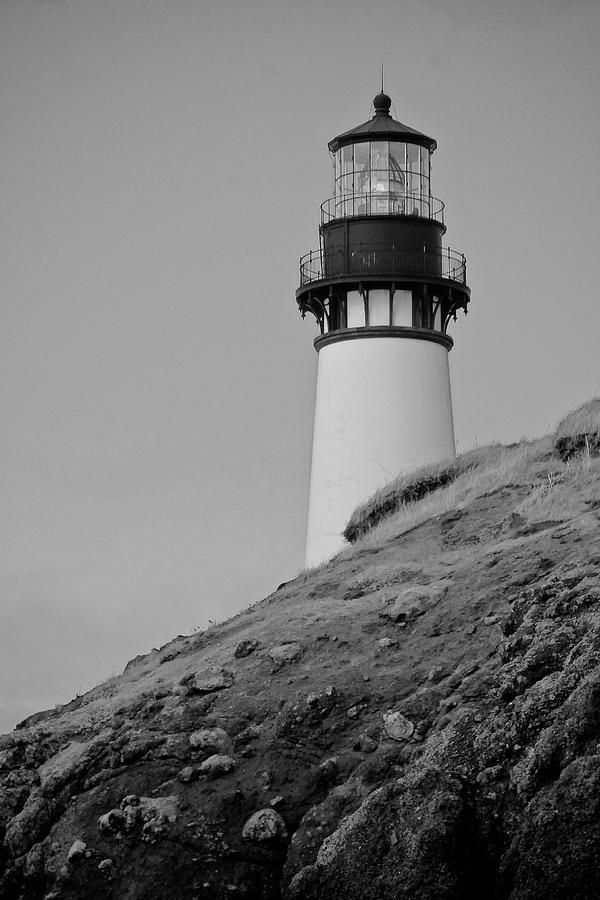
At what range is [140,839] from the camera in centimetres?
1424

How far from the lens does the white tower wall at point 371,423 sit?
3456cm

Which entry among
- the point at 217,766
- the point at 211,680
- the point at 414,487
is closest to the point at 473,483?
the point at 414,487

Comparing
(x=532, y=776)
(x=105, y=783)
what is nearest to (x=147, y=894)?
(x=105, y=783)

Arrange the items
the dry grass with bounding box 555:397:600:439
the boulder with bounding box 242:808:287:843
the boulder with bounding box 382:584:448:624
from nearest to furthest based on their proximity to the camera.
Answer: the boulder with bounding box 242:808:287:843 < the boulder with bounding box 382:584:448:624 < the dry grass with bounding box 555:397:600:439

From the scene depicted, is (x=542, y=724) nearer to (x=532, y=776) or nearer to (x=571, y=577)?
(x=532, y=776)

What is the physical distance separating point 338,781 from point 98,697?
6143 mm

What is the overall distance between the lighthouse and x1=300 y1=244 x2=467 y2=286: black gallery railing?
24 mm

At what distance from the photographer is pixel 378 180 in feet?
120

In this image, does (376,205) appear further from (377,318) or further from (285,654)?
(285,654)

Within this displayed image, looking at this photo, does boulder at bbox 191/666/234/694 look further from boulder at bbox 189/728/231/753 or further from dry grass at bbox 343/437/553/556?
dry grass at bbox 343/437/553/556

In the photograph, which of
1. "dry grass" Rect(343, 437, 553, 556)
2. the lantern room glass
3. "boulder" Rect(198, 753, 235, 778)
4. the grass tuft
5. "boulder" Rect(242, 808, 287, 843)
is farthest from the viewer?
the lantern room glass

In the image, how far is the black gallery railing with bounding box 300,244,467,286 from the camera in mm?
35500

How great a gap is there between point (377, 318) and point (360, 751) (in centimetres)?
→ 2187

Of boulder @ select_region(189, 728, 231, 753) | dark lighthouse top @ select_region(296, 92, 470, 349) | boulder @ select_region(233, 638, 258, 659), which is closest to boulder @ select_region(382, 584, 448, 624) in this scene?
boulder @ select_region(233, 638, 258, 659)
